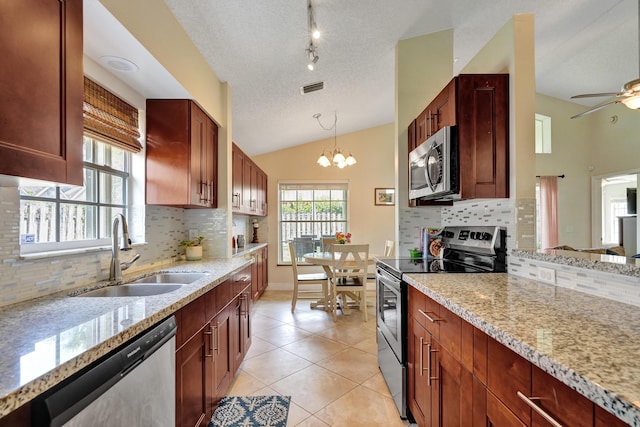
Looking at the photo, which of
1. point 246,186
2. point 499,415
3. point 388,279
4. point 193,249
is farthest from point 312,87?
point 499,415

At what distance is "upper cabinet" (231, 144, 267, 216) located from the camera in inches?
136

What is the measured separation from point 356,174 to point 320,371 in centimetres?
379

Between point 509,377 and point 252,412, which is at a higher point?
point 509,377

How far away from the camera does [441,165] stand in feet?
6.21

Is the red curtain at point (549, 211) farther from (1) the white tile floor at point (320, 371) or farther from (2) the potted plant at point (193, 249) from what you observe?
(2) the potted plant at point (193, 249)

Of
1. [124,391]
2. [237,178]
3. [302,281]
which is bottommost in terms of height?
[302,281]

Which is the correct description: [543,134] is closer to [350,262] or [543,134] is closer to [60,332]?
[350,262]

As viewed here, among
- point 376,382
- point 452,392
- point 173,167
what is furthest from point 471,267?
point 173,167

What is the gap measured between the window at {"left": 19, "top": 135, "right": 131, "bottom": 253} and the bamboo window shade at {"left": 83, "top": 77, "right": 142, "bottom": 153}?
0.35 ft

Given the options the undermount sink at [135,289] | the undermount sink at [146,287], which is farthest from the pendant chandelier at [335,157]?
the undermount sink at [135,289]

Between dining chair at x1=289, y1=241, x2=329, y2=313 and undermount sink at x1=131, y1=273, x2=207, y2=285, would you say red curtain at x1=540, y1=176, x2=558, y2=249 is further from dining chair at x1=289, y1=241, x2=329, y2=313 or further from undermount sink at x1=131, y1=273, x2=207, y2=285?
undermount sink at x1=131, y1=273, x2=207, y2=285

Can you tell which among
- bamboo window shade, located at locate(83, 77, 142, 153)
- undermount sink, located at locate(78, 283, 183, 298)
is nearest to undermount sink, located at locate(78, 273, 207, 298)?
undermount sink, located at locate(78, 283, 183, 298)

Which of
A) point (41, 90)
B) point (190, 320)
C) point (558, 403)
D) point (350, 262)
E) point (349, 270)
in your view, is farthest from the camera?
point (349, 270)

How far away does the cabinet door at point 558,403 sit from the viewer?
2.06ft
